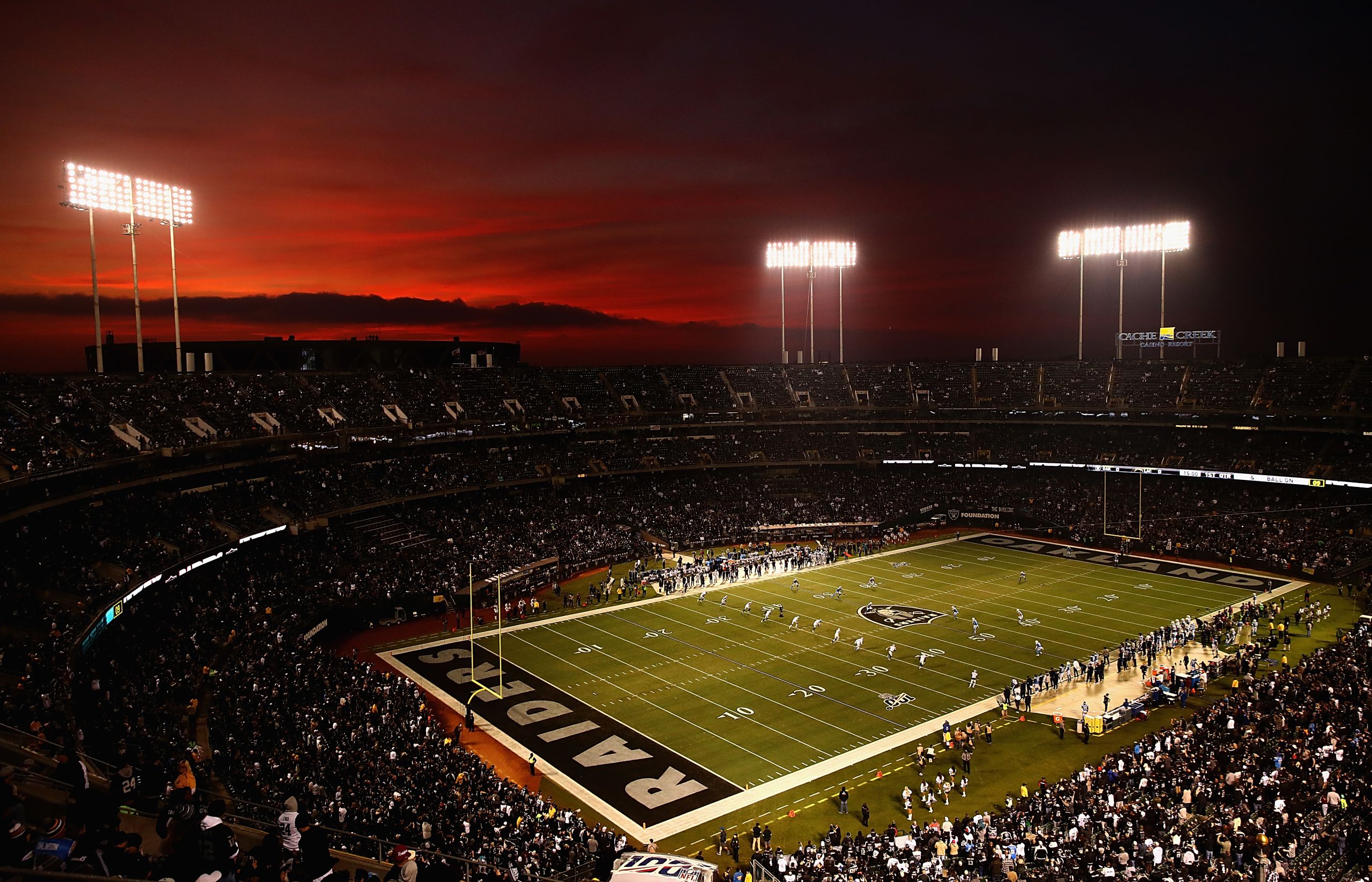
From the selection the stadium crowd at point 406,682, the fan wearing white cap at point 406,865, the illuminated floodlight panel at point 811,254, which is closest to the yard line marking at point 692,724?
the stadium crowd at point 406,682

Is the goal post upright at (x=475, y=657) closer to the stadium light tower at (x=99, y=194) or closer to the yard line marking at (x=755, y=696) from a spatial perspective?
the yard line marking at (x=755, y=696)

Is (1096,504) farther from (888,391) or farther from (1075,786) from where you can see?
(1075,786)

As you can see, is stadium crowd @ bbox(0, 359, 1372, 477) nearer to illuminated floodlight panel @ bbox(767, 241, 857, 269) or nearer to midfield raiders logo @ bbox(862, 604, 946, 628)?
illuminated floodlight panel @ bbox(767, 241, 857, 269)

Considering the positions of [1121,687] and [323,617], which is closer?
[1121,687]

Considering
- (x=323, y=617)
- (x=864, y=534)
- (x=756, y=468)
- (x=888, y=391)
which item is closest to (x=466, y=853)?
(x=323, y=617)

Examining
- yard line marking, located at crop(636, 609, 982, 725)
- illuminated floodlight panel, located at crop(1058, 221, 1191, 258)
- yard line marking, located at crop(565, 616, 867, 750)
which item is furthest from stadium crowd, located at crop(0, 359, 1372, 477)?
yard line marking, located at crop(565, 616, 867, 750)

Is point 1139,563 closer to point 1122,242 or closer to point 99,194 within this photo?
point 1122,242
